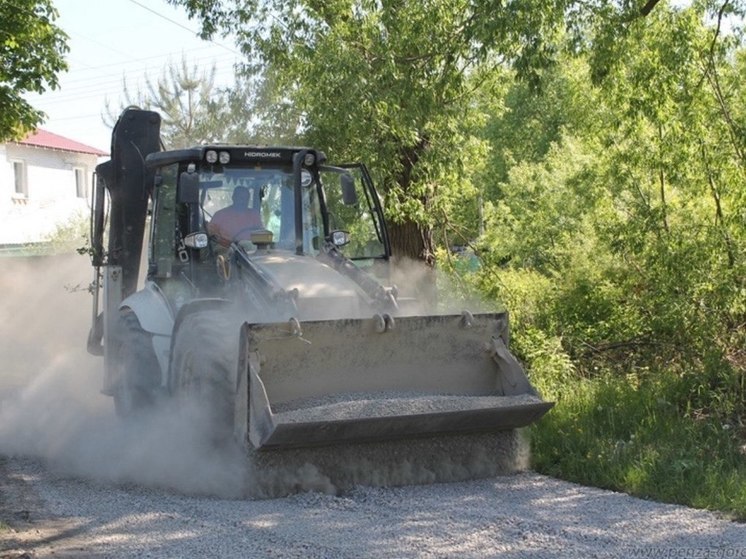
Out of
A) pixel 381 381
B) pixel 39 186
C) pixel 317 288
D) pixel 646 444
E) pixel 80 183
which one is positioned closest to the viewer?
pixel 381 381

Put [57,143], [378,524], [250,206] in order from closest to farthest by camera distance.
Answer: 1. [378,524]
2. [250,206]
3. [57,143]

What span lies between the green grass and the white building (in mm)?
27613

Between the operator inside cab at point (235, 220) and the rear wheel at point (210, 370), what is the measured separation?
0.90 meters

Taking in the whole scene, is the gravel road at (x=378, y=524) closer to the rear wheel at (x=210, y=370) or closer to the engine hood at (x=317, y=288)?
the rear wheel at (x=210, y=370)

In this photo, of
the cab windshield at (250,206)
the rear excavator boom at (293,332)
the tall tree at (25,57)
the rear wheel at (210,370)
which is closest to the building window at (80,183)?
the tall tree at (25,57)

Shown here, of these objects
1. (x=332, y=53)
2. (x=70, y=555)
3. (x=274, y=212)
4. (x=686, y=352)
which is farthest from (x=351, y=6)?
(x=70, y=555)

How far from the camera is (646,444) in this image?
889 cm

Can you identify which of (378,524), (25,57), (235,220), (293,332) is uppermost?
Answer: (25,57)

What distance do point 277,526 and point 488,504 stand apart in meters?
1.52

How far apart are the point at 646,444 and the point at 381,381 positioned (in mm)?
2548

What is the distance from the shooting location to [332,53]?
38.4 feet

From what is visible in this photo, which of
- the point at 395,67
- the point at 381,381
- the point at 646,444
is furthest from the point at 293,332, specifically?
the point at 395,67

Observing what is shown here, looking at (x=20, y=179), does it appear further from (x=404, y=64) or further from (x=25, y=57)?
(x=404, y=64)

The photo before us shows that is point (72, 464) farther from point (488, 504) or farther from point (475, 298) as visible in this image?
point (475, 298)
